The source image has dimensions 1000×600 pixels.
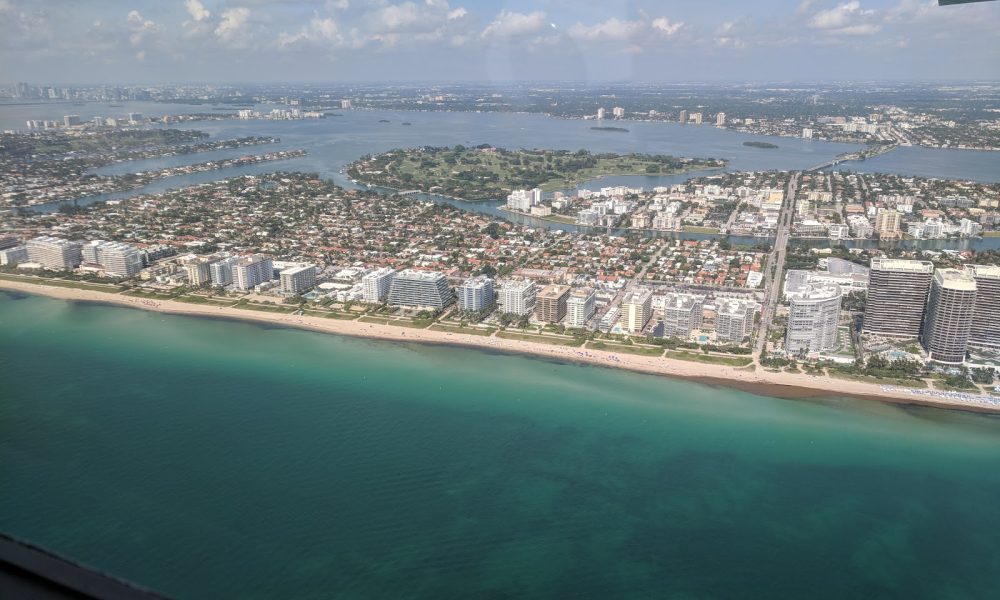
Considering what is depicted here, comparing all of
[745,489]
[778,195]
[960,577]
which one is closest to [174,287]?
[745,489]

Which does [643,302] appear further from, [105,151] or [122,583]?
[105,151]

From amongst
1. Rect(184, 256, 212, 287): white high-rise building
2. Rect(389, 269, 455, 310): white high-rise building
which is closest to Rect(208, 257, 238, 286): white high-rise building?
Rect(184, 256, 212, 287): white high-rise building

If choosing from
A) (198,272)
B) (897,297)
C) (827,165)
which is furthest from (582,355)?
(827,165)

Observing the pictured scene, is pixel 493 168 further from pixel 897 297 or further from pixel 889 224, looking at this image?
pixel 897 297

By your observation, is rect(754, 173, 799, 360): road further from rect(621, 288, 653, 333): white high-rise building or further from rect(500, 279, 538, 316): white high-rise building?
rect(500, 279, 538, 316): white high-rise building

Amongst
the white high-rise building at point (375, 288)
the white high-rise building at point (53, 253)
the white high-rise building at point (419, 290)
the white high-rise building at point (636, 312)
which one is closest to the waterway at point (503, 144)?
the white high-rise building at point (53, 253)

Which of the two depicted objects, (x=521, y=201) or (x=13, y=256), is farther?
→ (x=521, y=201)
